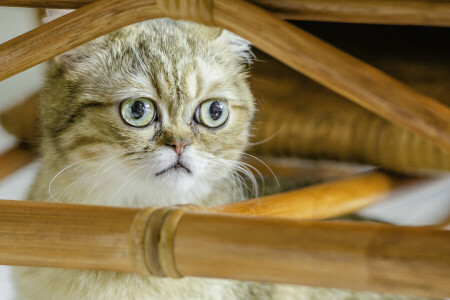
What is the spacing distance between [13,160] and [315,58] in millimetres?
939

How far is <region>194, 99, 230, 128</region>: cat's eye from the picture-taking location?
79cm

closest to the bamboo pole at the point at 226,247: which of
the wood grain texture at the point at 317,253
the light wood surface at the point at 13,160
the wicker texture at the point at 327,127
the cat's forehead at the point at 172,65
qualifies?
the wood grain texture at the point at 317,253

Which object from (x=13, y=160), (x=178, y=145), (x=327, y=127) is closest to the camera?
(x=178, y=145)

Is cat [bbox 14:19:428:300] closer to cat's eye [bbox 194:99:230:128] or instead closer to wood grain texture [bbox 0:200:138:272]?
cat's eye [bbox 194:99:230:128]

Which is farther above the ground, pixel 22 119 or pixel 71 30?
pixel 71 30

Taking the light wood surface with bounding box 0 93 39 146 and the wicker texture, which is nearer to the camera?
the wicker texture

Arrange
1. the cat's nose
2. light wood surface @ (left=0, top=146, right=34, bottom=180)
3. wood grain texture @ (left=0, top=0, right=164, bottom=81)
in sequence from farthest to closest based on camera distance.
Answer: light wood surface @ (left=0, top=146, right=34, bottom=180), the cat's nose, wood grain texture @ (left=0, top=0, right=164, bottom=81)

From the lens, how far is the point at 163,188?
794 millimetres

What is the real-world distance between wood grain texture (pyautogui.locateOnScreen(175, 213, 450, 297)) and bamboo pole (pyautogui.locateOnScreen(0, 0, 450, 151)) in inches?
5.5

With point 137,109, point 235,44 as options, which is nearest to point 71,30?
point 137,109

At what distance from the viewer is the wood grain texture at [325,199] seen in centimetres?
74

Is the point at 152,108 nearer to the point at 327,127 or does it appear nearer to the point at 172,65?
the point at 172,65

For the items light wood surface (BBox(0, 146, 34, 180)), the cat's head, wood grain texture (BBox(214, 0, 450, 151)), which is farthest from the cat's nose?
light wood surface (BBox(0, 146, 34, 180))

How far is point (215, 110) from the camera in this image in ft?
Answer: 2.67
